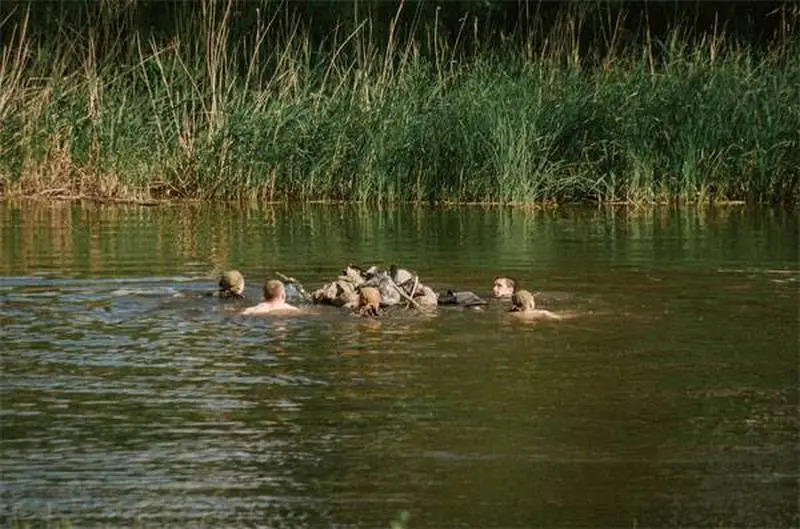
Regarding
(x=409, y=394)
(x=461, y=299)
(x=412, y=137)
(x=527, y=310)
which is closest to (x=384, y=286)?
(x=461, y=299)

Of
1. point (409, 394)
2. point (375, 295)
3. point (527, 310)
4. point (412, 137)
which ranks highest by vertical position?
point (412, 137)

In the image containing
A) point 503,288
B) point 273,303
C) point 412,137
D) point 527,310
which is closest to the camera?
point 527,310

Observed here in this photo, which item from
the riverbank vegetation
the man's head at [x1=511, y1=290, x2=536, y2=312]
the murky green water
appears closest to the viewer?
the murky green water

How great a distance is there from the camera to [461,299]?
48.5ft

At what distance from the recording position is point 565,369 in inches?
477

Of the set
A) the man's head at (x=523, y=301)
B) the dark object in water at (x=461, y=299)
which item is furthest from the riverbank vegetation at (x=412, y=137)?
the man's head at (x=523, y=301)

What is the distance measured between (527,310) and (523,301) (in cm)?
15

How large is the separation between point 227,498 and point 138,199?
1690cm

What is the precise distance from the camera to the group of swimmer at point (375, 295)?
14.3 m

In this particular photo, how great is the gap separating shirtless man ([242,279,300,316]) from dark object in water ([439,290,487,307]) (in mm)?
1186

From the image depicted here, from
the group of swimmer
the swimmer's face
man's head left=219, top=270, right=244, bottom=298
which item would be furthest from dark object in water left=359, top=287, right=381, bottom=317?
man's head left=219, top=270, right=244, bottom=298

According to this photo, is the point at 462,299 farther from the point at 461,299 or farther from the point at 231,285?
the point at 231,285

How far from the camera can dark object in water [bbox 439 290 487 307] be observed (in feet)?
48.5

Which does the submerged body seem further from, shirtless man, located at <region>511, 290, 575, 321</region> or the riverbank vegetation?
the riverbank vegetation
